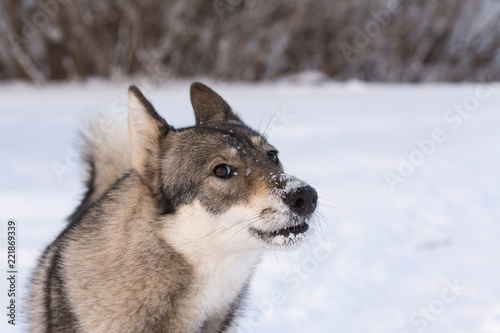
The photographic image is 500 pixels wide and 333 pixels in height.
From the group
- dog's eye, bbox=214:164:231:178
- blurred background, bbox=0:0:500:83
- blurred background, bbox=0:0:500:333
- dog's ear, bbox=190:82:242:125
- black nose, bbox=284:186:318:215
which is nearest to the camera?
black nose, bbox=284:186:318:215

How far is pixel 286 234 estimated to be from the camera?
2.16 m

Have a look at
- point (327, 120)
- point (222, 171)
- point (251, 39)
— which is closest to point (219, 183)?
point (222, 171)

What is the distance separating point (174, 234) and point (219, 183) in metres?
0.28

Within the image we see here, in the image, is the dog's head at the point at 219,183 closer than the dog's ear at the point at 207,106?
Yes

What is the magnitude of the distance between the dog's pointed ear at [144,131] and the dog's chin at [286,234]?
1.95ft

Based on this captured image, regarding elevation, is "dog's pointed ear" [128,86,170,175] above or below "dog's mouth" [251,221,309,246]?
above

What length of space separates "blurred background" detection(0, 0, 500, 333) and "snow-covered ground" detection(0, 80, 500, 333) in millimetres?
17

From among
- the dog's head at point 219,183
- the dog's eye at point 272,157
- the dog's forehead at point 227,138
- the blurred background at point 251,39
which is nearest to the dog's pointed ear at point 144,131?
the dog's head at point 219,183

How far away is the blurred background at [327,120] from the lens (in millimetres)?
3588

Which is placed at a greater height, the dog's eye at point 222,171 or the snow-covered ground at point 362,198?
the dog's eye at point 222,171

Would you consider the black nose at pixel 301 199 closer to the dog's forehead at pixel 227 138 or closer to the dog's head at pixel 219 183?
the dog's head at pixel 219 183

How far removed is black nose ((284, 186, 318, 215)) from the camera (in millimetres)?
2109

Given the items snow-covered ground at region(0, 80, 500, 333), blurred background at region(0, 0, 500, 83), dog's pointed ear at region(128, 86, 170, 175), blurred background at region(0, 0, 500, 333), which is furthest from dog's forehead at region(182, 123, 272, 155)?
blurred background at region(0, 0, 500, 83)

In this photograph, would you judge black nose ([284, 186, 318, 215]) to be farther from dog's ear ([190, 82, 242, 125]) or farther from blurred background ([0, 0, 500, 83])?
blurred background ([0, 0, 500, 83])
